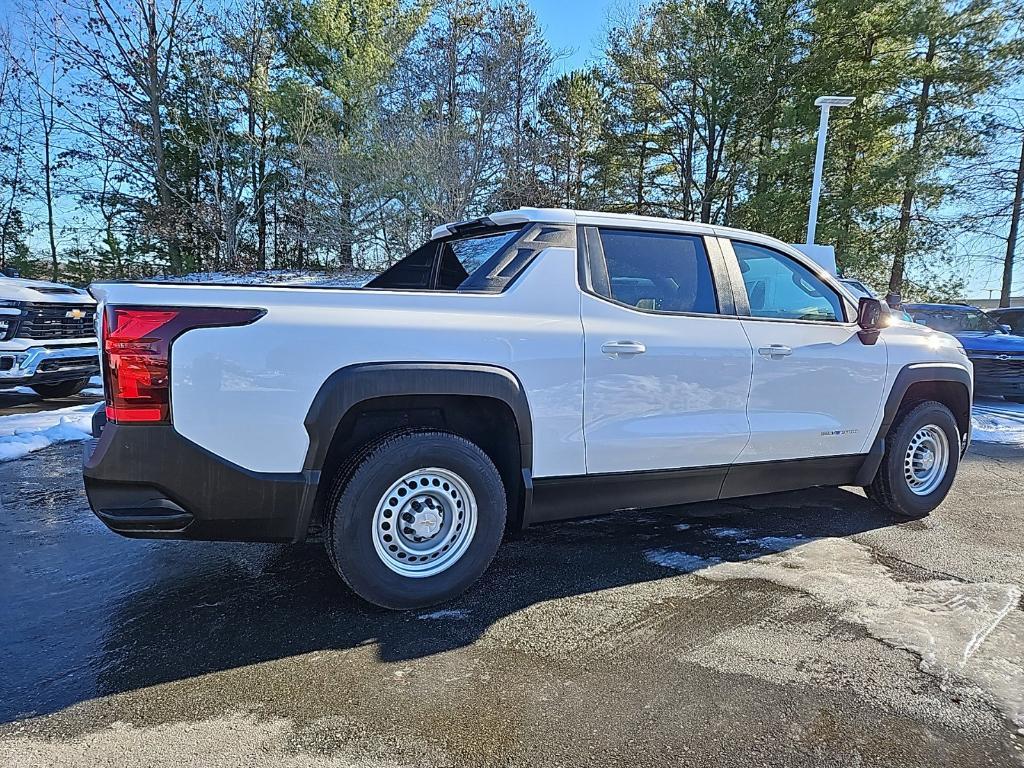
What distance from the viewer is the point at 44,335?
7281 millimetres

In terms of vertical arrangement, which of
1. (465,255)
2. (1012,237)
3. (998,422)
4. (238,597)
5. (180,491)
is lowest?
(238,597)

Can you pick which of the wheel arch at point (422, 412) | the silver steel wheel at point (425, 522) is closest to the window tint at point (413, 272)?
the wheel arch at point (422, 412)

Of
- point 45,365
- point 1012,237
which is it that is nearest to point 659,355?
point 45,365

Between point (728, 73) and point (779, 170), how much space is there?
470 centimetres

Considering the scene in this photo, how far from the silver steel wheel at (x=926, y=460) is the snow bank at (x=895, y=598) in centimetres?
94

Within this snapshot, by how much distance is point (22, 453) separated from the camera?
545 centimetres

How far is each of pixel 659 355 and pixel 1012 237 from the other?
2366 cm

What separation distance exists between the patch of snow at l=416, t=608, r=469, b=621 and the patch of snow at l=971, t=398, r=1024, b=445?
625cm

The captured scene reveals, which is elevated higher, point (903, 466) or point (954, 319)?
point (954, 319)

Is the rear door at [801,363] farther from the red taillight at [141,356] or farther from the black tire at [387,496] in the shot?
the red taillight at [141,356]

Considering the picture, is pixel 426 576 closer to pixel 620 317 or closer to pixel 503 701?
pixel 503 701

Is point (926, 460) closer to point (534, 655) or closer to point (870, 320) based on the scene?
point (870, 320)

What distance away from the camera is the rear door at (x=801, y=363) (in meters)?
3.55

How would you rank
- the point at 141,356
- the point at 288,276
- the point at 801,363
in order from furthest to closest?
the point at 288,276 < the point at 801,363 < the point at 141,356
